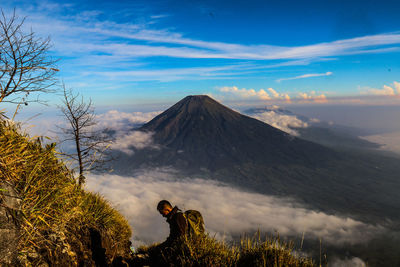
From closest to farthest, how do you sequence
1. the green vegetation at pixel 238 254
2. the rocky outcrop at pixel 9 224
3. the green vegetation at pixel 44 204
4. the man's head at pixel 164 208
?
the rocky outcrop at pixel 9 224 < the green vegetation at pixel 44 204 < the green vegetation at pixel 238 254 < the man's head at pixel 164 208

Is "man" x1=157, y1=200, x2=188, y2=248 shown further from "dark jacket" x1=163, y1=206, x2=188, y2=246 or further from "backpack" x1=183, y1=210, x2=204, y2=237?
"backpack" x1=183, y1=210, x2=204, y2=237

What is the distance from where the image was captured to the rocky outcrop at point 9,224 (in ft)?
11.4

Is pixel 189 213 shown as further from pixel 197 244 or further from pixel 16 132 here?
pixel 16 132

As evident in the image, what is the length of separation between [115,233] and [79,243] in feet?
7.83

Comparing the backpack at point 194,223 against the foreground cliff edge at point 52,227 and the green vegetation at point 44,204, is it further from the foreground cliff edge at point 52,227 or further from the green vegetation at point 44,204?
the green vegetation at point 44,204

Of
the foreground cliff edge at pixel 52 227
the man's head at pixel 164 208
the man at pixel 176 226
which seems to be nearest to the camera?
the foreground cliff edge at pixel 52 227

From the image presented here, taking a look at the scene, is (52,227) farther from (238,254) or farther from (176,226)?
(238,254)

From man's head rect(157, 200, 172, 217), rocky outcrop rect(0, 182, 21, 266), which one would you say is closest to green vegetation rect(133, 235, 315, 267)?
man's head rect(157, 200, 172, 217)

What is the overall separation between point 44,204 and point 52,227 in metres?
0.50

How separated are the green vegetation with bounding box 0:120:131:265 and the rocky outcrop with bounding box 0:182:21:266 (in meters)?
0.09

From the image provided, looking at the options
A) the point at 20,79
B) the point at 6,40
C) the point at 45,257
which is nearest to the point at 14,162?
the point at 20,79

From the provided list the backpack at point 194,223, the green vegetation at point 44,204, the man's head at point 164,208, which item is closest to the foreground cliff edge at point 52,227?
the green vegetation at point 44,204

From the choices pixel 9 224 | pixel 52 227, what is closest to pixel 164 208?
pixel 52 227

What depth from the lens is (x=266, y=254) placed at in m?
4.70
